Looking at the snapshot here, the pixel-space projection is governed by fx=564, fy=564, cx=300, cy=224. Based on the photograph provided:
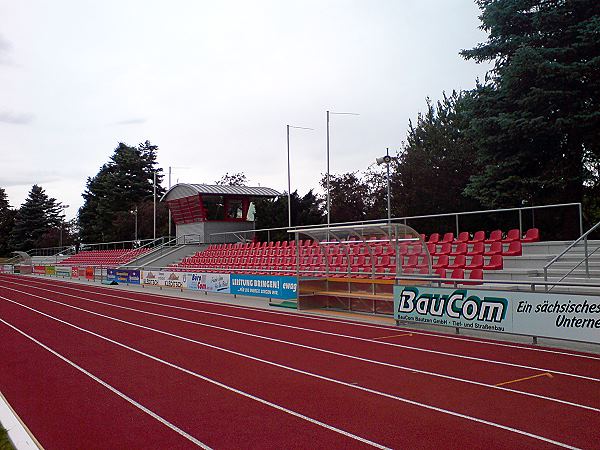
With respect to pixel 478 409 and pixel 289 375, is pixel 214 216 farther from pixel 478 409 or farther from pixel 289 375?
pixel 478 409

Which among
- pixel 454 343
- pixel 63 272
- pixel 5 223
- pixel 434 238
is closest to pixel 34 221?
pixel 5 223

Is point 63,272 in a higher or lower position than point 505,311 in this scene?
lower

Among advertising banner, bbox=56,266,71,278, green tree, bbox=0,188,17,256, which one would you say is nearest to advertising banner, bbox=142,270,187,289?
advertising banner, bbox=56,266,71,278

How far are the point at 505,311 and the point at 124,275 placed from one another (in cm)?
2789

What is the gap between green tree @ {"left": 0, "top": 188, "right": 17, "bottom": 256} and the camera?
96812mm

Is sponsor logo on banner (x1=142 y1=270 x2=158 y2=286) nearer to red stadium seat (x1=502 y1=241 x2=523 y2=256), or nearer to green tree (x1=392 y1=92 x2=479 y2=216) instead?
green tree (x1=392 y1=92 x2=479 y2=216)

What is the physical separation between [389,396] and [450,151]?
1086 inches

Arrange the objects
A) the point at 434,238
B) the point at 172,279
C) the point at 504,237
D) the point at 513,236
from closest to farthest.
Result: 1. the point at 513,236
2. the point at 504,237
3. the point at 434,238
4. the point at 172,279

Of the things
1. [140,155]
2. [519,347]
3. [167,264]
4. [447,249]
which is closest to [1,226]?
[140,155]

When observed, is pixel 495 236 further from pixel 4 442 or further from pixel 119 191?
pixel 119 191

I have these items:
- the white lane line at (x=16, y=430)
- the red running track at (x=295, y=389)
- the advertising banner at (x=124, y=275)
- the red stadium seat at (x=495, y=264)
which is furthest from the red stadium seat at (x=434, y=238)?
the advertising banner at (x=124, y=275)

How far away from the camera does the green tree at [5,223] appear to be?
318 feet

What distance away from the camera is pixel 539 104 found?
835 inches

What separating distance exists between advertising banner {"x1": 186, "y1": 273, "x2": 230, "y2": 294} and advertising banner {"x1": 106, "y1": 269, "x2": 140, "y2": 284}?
752 centimetres
